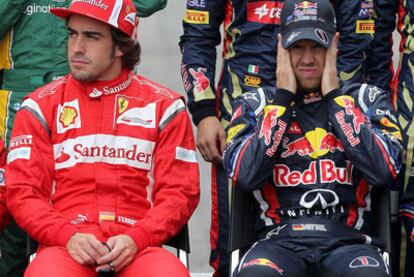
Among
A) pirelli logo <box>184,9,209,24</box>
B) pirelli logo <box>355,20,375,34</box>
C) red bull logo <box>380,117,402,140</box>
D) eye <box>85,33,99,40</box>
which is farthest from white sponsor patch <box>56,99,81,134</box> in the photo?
pirelli logo <box>355,20,375,34</box>

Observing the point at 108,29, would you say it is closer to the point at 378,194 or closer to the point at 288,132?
the point at 288,132

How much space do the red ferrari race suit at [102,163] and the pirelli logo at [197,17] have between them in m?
0.61

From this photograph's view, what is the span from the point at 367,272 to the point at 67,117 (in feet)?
4.52

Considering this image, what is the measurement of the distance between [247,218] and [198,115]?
71cm

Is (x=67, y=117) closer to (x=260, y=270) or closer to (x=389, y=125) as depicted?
(x=260, y=270)

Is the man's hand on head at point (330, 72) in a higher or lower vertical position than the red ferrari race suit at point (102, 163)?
higher

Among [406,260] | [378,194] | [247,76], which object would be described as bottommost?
[406,260]

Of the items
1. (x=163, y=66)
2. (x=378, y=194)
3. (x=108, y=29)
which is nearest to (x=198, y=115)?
(x=108, y=29)

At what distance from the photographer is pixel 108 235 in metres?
4.81

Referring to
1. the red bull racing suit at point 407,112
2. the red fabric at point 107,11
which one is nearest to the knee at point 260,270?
the red bull racing suit at point 407,112

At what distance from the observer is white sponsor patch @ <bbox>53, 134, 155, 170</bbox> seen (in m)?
4.91

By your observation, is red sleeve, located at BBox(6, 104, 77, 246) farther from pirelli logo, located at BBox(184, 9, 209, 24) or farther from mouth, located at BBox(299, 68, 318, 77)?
mouth, located at BBox(299, 68, 318, 77)

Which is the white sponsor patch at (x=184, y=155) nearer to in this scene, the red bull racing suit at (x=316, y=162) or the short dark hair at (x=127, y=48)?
the red bull racing suit at (x=316, y=162)

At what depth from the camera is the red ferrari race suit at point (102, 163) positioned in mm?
4840
